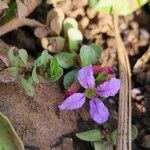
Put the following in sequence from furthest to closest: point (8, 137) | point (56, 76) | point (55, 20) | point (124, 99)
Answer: point (55, 20)
point (124, 99)
point (56, 76)
point (8, 137)

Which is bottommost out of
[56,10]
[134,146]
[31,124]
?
[134,146]

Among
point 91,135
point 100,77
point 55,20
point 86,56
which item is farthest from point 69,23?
point 91,135

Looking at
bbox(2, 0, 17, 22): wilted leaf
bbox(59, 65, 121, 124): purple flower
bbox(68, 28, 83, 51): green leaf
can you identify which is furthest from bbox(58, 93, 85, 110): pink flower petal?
bbox(2, 0, 17, 22): wilted leaf

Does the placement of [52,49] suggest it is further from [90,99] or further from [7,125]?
[7,125]

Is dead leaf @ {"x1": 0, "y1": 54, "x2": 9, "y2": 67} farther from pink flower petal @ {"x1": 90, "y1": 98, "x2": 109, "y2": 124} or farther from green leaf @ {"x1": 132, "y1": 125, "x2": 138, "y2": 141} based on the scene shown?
green leaf @ {"x1": 132, "y1": 125, "x2": 138, "y2": 141}

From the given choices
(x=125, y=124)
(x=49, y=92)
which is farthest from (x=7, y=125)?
(x=125, y=124)

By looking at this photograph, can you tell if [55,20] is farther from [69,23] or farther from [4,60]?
[4,60]

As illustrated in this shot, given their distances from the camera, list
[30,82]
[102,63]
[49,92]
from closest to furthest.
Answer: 1. [30,82]
2. [49,92]
3. [102,63]

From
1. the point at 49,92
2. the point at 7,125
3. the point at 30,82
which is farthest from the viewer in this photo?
the point at 49,92
